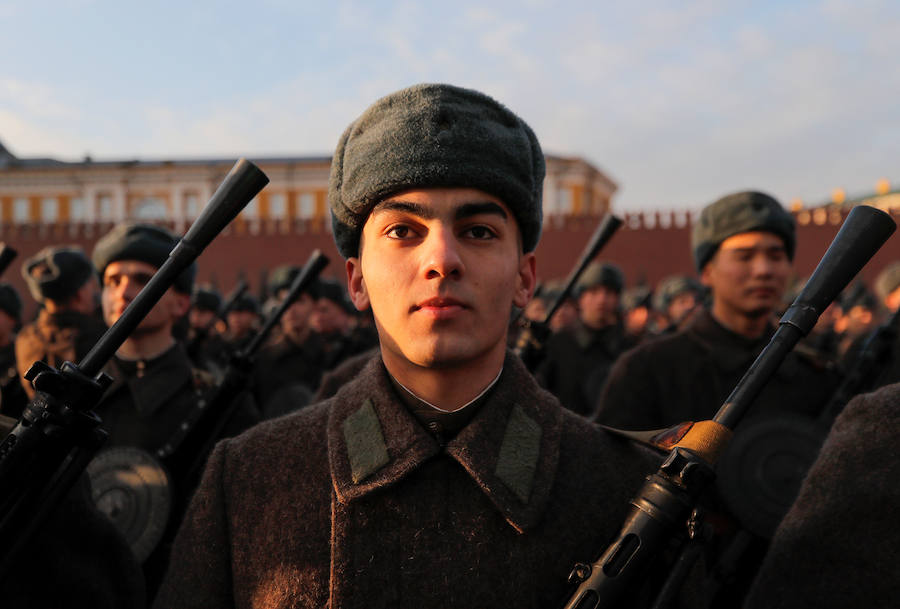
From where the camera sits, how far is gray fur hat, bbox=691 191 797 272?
151 inches

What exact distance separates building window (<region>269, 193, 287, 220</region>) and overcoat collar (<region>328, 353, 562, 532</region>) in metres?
47.4

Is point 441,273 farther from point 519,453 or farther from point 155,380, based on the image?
point 155,380

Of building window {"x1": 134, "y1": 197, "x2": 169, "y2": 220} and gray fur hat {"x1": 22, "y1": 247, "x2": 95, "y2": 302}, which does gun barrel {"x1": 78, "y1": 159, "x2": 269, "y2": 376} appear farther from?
building window {"x1": 134, "y1": 197, "x2": 169, "y2": 220}

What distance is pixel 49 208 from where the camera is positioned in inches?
1886

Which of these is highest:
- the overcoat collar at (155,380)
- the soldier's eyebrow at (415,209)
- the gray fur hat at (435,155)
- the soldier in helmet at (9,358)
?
the gray fur hat at (435,155)

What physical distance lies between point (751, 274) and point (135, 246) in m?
2.81

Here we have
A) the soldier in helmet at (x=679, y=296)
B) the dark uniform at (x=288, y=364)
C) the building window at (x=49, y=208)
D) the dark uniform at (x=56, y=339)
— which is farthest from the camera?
the building window at (x=49, y=208)

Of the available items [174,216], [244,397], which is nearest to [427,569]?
[244,397]

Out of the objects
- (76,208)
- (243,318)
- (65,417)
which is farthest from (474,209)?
(76,208)

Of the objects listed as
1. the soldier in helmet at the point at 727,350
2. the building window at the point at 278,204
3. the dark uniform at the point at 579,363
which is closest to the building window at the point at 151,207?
the building window at the point at 278,204

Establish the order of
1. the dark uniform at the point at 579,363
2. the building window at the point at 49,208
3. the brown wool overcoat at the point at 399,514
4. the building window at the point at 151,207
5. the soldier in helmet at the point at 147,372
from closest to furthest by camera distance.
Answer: the brown wool overcoat at the point at 399,514
the soldier in helmet at the point at 147,372
the dark uniform at the point at 579,363
the building window at the point at 151,207
the building window at the point at 49,208

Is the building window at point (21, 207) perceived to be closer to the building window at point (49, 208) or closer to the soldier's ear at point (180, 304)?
the building window at point (49, 208)

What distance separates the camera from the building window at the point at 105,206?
4644 centimetres

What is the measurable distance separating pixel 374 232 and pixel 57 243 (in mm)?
35297
